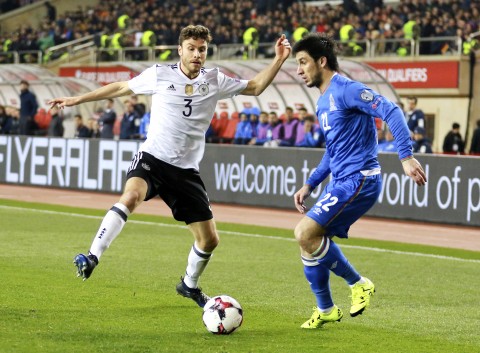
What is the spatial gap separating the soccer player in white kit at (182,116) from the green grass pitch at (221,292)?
36.8 inches

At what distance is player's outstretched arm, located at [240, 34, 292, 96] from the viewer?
900cm

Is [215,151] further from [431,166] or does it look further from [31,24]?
[31,24]

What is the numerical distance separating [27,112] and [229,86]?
841 inches

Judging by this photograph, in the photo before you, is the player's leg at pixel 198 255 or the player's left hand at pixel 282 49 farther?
the player's leg at pixel 198 255

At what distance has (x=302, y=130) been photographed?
23.7m

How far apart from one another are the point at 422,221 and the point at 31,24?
34.1m

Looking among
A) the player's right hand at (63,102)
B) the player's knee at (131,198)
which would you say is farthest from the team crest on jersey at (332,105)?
the player's right hand at (63,102)

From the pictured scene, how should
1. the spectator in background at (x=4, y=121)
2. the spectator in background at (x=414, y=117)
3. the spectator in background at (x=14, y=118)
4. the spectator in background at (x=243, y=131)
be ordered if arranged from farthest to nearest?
1. the spectator in background at (x=4, y=121)
2. the spectator in background at (x=14, y=118)
3. the spectator in background at (x=243, y=131)
4. the spectator in background at (x=414, y=117)

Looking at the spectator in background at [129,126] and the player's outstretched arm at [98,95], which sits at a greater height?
the player's outstretched arm at [98,95]

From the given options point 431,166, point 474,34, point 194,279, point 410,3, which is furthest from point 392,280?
point 410,3

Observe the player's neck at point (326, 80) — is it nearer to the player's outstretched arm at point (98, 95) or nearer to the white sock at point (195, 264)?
the player's outstretched arm at point (98, 95)

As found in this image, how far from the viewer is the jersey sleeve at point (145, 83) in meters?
9.19

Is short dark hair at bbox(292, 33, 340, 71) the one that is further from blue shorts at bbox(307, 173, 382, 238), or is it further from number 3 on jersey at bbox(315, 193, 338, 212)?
number 3 on jersey at bbox(315, 193, 338, 212)

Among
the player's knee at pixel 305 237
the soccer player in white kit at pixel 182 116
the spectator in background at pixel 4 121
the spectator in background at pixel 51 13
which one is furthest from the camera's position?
the spectator in background at pixel 51 13
